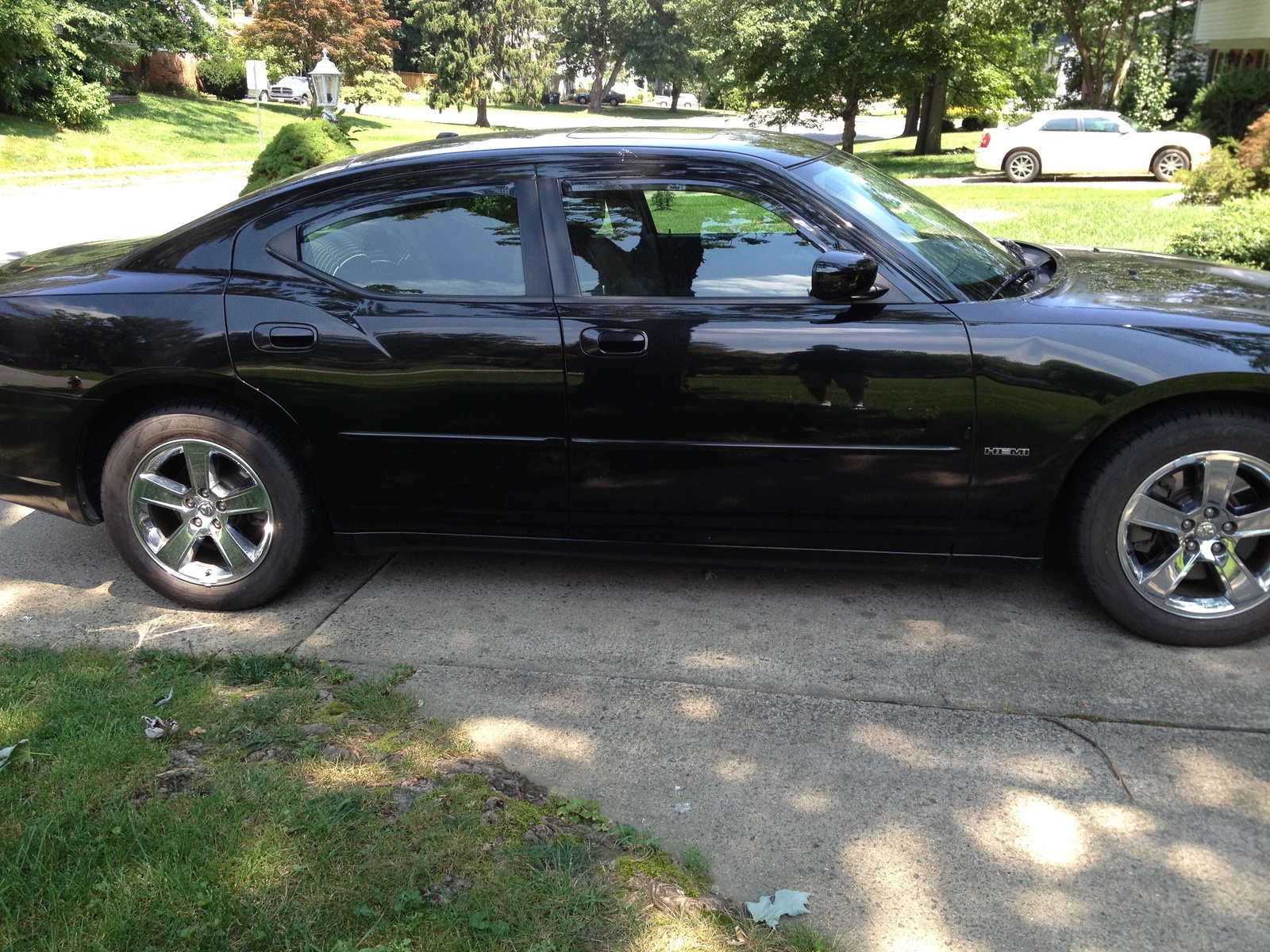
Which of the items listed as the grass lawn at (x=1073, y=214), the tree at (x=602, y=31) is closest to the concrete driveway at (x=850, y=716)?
the grass lawn at (x=1073, y=214)

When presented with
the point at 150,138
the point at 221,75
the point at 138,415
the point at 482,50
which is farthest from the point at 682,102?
the point at 138,415

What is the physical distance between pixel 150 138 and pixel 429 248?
29.9 meters

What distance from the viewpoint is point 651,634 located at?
382 cm

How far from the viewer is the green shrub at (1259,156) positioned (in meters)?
13.9

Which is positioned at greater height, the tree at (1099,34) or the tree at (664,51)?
the tree at (664,51)

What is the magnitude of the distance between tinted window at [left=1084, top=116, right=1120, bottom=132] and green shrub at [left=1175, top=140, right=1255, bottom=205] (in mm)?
6001

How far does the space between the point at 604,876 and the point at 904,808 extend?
0.84 metres

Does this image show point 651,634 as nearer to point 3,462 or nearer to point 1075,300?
point 1075,300

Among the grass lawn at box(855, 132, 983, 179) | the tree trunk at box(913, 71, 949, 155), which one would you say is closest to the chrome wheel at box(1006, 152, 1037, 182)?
the grass lawn at box(855, 132, 983, 179)

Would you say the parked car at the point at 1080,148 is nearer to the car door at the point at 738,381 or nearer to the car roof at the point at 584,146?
the car roof at the point at 584,146

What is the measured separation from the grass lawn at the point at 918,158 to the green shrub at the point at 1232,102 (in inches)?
189

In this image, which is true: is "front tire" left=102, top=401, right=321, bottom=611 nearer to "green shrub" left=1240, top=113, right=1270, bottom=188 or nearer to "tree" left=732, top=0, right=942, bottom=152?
"green shrub" left=1240, top=113, right=1270, bottom=188

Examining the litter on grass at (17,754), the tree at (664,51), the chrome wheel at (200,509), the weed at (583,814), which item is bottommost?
the weed at (583,814)

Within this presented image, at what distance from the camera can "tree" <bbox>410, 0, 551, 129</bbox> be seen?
54406 millimetres
